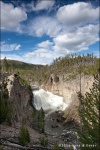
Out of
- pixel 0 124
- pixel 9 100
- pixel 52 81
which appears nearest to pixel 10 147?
pixel 0 124

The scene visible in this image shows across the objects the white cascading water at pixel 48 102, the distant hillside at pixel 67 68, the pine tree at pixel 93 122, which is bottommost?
the white cascading water at pixel 48 102

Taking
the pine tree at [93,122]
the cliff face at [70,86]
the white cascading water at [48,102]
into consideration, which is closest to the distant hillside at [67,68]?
the cliff face at [70,86]

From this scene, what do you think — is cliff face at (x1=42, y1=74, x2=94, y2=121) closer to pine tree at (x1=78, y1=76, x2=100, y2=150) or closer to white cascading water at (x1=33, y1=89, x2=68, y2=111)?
white cascading water at (x1=33, y1=89, x2=68, y2=111)

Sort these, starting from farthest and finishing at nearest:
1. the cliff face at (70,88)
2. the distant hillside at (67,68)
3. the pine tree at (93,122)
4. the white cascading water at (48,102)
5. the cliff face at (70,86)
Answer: the distant hillside at (67,68), the white cascading water at (48,102), the cliff face at (70,86), the cliff face at (70,88), the pine tree at (93,122)

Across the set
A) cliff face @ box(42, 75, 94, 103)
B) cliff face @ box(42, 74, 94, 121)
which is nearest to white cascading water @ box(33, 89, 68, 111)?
cliff face @ box(42, 74, 94, 121)

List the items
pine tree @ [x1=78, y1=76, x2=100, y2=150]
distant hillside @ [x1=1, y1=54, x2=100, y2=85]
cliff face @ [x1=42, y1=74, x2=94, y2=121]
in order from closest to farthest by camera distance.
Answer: pine tree @ [x1=78, y1=76, x2=100, y2=150], cliff face @ [x1=42, y1=74, x2=94, y2=121], distant hillside @ [x1=1, y1=54, x2=100, y2=85]

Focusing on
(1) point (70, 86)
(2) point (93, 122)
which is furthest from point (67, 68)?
(2) point (93, 122)

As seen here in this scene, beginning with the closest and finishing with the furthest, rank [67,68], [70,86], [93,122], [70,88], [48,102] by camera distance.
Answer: [93,122]
[70,88]
[70,86]
[48,102]
[67,68]

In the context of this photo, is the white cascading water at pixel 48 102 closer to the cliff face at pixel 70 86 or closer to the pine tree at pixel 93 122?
the cliff face at pixel 70 86

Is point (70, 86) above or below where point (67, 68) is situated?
below

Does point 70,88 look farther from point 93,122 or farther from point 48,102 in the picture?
point 93,122

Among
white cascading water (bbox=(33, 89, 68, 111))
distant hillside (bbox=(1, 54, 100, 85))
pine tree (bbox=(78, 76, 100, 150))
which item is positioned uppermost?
distant hillside (bbox=(1, 54, 100, 85))

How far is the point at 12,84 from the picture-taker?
51938mm

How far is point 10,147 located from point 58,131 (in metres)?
35.6
